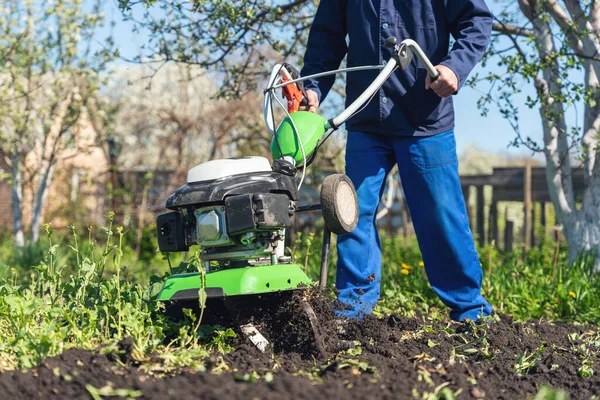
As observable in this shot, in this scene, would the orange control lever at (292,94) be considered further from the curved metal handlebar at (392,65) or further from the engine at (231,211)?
the engine at (231,211)

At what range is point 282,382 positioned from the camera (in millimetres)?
2154

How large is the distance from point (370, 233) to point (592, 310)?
71.0 inches

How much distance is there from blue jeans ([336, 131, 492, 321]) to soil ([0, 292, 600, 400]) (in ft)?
0.65

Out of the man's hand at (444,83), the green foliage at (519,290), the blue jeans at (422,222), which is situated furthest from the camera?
the green foliage at (519,290)

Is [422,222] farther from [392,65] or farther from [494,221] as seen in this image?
[494,221]

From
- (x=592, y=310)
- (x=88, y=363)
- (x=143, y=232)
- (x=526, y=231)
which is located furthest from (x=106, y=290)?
(x=143, y=232)

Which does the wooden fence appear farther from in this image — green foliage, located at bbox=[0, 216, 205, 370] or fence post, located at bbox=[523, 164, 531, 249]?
green foliage, located at bbox=[0, 216, 205, 370]

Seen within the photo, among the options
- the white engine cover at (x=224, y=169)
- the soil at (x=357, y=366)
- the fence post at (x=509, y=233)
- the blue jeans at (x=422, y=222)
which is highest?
the white engine cover at (x=224, y=169)

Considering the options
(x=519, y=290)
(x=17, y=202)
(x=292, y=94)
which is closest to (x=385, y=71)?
(x=292, y=94)

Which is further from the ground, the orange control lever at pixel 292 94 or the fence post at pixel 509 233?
the orange control lever at pixel 292 94

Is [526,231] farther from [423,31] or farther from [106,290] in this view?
[106,290]

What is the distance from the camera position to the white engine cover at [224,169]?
2.90 m

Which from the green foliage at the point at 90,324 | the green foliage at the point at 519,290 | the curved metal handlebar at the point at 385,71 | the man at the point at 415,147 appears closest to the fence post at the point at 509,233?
the green foliage at the point at 519,290

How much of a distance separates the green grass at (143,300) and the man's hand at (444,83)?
3.93ft
